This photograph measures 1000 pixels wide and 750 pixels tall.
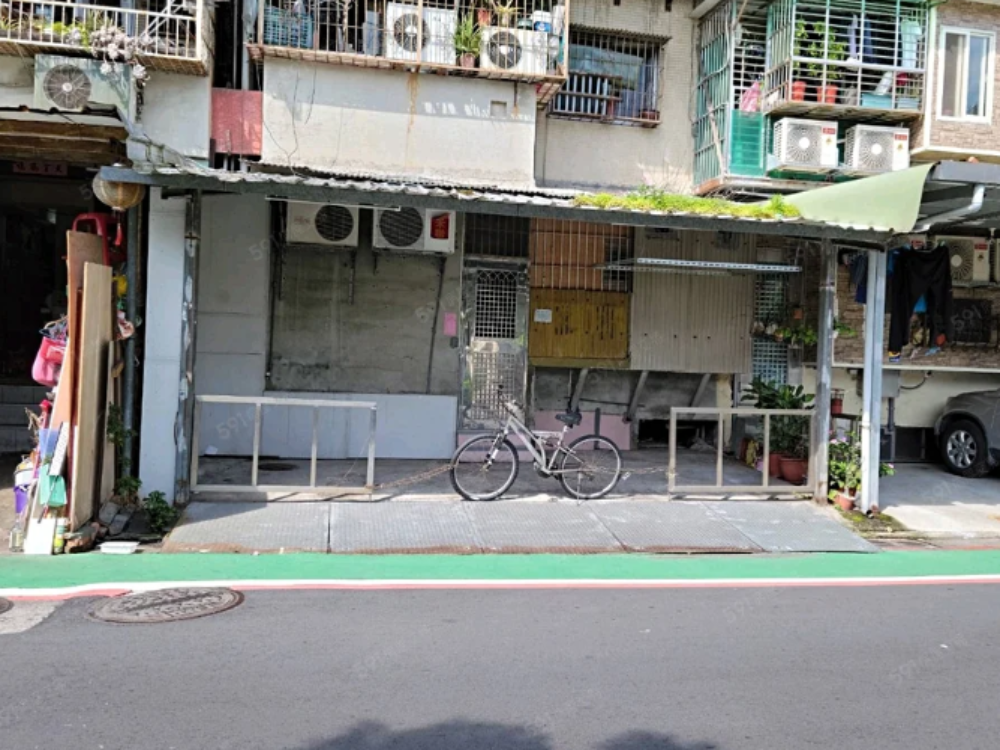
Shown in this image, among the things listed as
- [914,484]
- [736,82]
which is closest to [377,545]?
[914,484]

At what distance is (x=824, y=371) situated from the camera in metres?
9.75

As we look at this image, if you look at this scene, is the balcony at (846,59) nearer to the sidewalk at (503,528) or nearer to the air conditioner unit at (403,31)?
the air conditioner unit at (403,31)

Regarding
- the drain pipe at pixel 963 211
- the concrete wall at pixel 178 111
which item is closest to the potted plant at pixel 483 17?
the concrete wall at pixel 178 111

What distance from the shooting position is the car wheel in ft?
38.9

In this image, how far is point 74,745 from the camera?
12.9 feet

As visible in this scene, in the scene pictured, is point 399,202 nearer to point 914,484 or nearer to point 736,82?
point 736,82

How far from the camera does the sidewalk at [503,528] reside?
7781mm

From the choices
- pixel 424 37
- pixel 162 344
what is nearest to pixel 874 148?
pixel 424 37

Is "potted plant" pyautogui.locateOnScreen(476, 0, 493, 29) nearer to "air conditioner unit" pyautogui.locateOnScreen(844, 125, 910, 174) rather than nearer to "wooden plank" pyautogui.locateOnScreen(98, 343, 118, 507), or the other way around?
"air conditioner unit" pyautogui.locateOnScreen(844, 125, 910, 174)

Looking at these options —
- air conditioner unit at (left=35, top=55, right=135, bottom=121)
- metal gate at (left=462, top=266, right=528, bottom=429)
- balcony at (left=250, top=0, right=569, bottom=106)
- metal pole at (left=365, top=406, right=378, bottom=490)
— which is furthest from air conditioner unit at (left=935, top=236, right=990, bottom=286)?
air conditioner unit at (left=35, top=55, right=135, bottom=121)

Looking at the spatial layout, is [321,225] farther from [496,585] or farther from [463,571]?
[496,585]

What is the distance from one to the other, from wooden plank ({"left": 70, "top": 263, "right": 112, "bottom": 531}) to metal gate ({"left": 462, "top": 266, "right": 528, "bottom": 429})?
5.13 meters

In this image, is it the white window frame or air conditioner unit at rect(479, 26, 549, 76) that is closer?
air conditioner unit at rect(479, 26, 549, 76)

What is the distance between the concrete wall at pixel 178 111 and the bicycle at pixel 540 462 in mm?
4739
